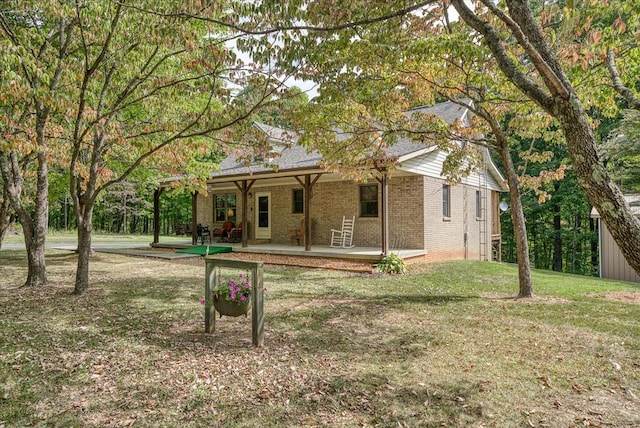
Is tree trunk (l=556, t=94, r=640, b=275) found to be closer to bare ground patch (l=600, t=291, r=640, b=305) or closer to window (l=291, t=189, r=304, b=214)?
bare ground patch (l=600, t=291, r=640, b=305)

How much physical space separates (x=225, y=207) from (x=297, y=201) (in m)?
4.60

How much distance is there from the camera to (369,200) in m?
14.8

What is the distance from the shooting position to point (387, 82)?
743 cm

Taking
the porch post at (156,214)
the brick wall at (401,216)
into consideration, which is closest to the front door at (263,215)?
the brick wall at (401,216)

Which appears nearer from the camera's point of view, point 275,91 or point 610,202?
point 610,202

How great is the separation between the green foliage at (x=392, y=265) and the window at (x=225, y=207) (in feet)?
32.3

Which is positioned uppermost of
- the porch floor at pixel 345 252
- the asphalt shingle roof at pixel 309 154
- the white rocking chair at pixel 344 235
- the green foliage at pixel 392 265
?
the asphalt shingle roof at pixel 309 154

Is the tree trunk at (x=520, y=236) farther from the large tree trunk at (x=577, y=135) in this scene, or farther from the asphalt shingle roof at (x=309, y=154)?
the large tree trunk at (x=577, y=135)

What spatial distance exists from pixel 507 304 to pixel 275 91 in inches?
220

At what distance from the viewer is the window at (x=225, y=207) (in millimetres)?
19203

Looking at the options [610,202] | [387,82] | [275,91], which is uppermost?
[387,82]

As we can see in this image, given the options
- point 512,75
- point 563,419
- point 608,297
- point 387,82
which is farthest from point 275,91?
point 608,297

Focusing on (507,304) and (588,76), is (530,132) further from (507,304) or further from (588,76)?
(507,304)

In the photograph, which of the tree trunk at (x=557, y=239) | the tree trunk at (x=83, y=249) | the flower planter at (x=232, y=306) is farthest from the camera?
the tree trunk at (x=557, y=239)
